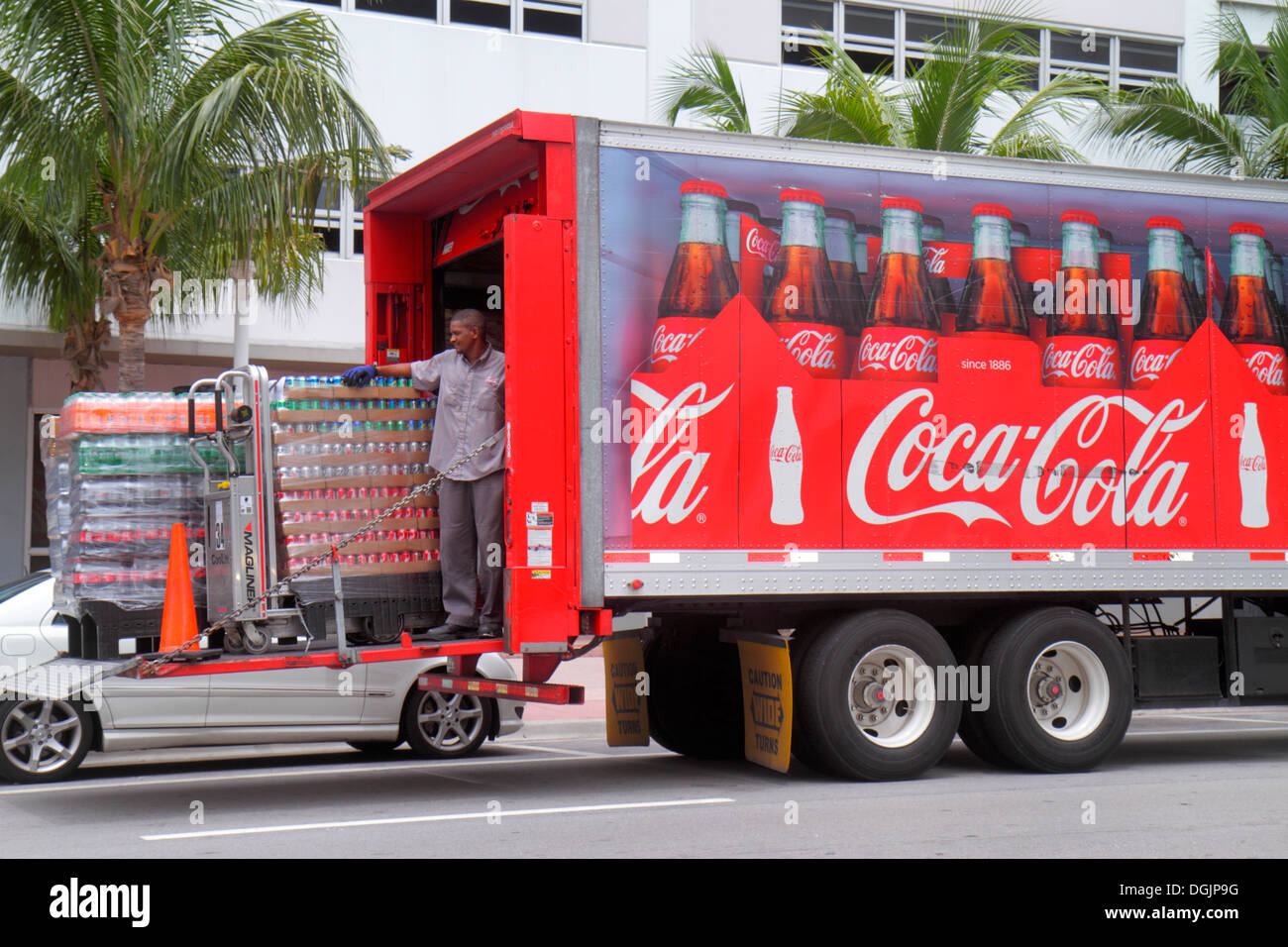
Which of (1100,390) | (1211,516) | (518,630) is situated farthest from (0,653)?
(1211,516)

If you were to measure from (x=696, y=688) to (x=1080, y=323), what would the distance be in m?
3.76

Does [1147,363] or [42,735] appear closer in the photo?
[42,735]

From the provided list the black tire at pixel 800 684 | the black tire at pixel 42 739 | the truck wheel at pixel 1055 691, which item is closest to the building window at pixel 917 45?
the truck wheel at pixel 1055 691

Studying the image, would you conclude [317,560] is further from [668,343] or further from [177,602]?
[668,343]

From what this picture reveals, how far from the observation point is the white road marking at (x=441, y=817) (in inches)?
311

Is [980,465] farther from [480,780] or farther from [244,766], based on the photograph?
[244,766]

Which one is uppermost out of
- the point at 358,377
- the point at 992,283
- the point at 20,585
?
the point at 992,283

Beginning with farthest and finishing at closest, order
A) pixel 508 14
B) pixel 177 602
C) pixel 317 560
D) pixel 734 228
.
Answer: pixel 508 14, pixel 734 228, pixel 317 560, pixel 177 602

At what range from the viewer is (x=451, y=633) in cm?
897

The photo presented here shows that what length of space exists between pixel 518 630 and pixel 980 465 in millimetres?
3273

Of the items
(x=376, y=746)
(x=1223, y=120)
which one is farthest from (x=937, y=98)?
(x=376, y=746)

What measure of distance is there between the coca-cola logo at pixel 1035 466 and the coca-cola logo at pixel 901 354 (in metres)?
0.17

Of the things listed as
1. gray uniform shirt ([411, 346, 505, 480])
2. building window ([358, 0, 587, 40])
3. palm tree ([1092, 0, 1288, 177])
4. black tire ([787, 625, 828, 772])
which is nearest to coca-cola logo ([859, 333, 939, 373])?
black tire ([787, 625, 828, 772])

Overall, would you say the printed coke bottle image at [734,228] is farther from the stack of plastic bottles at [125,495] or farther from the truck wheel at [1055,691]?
the stack of plastic bottles at [125,495]
